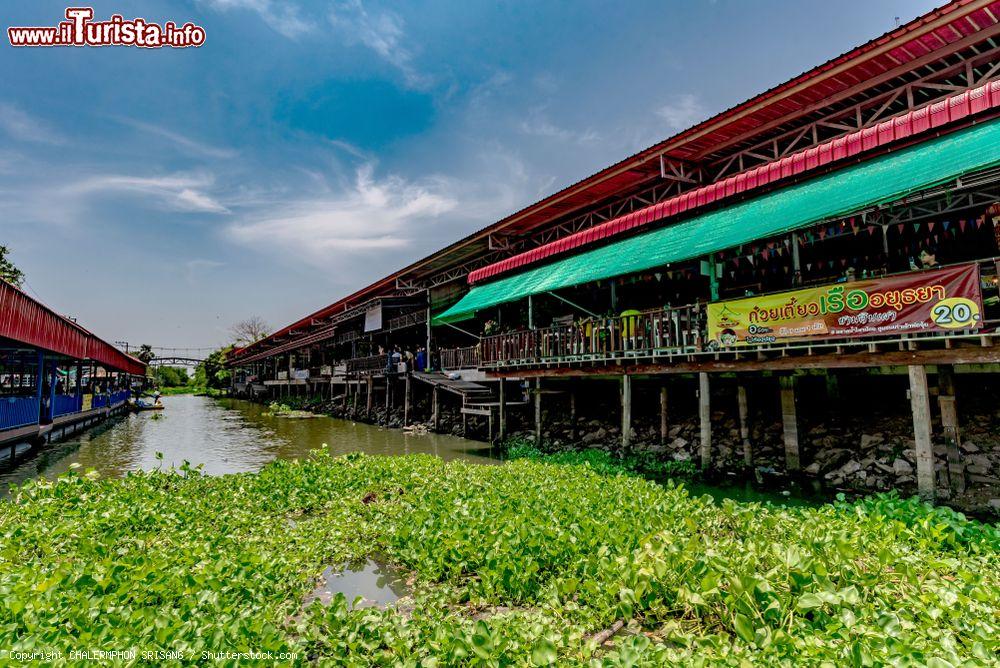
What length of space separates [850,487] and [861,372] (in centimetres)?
223

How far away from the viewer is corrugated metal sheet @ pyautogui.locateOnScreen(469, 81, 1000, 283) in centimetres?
853

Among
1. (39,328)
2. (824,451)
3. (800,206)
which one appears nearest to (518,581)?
(800,206)

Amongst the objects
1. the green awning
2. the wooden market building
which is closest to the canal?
the wooden market building

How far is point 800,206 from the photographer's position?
8.81m

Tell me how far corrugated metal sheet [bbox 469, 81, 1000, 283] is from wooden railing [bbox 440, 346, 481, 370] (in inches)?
257

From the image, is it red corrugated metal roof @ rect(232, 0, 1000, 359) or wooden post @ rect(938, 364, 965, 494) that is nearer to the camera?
wooden post @ rect(938, 364, 965, 494)

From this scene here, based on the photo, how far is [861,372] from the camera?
32.7 feet

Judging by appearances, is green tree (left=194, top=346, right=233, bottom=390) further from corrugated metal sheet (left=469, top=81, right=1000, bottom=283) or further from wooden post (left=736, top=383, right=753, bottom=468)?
wooden post (left=736, top=383, right=753, bottom=468)

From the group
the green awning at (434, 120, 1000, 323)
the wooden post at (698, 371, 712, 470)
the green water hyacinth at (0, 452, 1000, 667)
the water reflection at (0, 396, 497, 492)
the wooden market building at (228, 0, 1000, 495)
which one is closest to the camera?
the green water hyacinth at (0, 452, 1000, 667)

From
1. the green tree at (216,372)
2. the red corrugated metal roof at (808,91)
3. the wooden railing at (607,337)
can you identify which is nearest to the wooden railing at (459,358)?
the wooden railing at (607,337)

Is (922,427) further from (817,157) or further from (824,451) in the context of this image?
(817,157)

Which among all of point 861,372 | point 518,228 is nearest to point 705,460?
point 861,372

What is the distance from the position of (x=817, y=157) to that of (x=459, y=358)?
14.1 metres

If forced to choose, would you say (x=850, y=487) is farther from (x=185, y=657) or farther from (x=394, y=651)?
(x=185, y=657)
